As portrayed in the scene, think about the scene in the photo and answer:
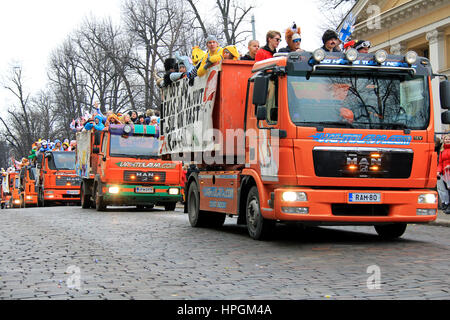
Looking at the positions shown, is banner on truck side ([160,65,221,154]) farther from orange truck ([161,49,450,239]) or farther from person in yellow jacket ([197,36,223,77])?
orange truck ([161,49,450,239])

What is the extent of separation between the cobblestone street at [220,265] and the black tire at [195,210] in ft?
3.13

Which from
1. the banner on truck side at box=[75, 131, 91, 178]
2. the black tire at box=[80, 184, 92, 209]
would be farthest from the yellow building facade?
the black tire at box=[80, 184, 92, 209]

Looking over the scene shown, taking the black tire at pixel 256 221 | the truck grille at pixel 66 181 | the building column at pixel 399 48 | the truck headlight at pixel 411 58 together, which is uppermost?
the building column at pixel 399 48

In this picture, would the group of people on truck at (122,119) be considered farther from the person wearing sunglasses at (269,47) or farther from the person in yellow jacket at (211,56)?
the person wearing sunglasses at (269,47)

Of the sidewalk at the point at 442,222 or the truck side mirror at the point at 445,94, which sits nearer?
the truck side mirror at the point at 445,94

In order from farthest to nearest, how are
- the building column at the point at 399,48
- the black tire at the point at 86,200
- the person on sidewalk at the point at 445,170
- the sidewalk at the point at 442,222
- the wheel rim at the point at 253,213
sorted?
1. the building column at the point at 399,48
2. the black tire at the point at 86,200
3. the person on sidewalk at the point at 445,170
4. the sidewalk at the point at 442,222
5. the wheel rim at the point at 253,213

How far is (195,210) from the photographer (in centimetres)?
1437

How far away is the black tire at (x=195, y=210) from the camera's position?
14.2 metres

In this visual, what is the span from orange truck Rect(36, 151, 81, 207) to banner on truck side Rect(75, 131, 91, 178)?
5485 mm

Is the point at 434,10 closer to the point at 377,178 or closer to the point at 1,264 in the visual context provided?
the point at 377,178

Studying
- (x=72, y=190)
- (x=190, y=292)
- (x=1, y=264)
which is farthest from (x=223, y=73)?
(x=72, y=190)

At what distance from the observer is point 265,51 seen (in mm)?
11852

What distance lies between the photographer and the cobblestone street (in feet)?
21.5

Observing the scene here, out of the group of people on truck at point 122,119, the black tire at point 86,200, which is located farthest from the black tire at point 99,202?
the black tire at point 86,200
